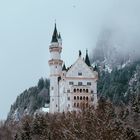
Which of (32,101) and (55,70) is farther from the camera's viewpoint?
(32,101)

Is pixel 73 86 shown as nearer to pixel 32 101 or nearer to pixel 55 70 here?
pixel 55 70

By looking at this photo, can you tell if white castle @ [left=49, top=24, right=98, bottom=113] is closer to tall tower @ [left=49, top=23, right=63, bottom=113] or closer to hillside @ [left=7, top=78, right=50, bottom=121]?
tall tower @ [left=49, top=23, right=63, bottom=113]

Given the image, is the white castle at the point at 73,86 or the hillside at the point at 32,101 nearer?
the white castle at the point at 73,86

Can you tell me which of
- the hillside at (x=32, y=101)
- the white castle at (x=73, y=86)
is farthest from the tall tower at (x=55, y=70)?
the hillside at (x=32, y=101)

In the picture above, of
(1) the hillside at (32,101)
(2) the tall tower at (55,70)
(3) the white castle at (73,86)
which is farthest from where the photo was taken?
(1) the hillside at (32,101)

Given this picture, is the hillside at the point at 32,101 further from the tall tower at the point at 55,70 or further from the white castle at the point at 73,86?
the white castle at the point at 73,86

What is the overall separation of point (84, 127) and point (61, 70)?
96.4 m

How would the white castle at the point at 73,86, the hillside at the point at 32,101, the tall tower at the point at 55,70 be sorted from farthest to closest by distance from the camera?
the hillside at the point at 32,101 < the tall tower at the point at 55,70 < the white castle at the point at 73,86

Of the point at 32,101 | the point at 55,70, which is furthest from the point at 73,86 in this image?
the point at 32,101

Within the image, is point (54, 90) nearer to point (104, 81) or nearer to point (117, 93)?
point (117, 93)

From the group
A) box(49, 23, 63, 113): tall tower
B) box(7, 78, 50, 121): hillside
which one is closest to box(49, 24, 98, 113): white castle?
box(49, 23, 63, 113): tall tower

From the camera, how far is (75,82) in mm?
113938

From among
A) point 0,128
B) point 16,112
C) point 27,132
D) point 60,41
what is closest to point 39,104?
point 16,112

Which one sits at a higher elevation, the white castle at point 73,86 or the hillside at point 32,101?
the hillside at point 32,101
